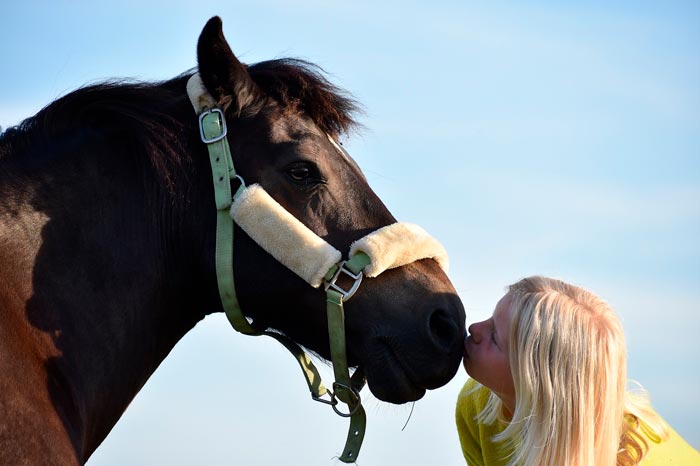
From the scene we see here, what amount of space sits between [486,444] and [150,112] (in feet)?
7.53

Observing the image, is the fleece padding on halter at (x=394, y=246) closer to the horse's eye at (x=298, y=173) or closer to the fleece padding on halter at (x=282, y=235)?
the fleece padding on halter at (x=282, y=235)

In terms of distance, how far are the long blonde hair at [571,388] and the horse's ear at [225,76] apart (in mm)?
1570

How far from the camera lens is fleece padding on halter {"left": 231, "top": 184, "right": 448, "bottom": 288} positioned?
3.62 meters

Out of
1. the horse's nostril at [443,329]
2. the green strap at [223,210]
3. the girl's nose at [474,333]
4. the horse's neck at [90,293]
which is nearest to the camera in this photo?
the horse's neck at [90,293]

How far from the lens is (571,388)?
3.52m

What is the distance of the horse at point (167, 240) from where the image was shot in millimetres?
3295


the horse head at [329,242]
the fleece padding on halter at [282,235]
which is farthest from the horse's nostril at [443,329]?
the fleece padding on halter at [282,235]

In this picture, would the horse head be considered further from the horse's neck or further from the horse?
the horse's neck

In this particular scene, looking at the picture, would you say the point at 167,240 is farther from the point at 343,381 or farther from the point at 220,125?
the point at 343,381

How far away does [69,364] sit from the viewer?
10.7ft

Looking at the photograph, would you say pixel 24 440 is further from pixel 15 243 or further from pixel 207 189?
pixel 207 189

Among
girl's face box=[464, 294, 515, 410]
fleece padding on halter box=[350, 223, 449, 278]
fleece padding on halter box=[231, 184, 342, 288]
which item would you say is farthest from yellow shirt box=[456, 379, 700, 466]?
fleece padding on halter box=[231, 184, 342, 288]

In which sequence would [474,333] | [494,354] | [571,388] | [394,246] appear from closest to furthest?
[571,388]
[394,246]
[494,354]
[474,333]

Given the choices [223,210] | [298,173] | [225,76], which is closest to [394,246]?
[298,173]
